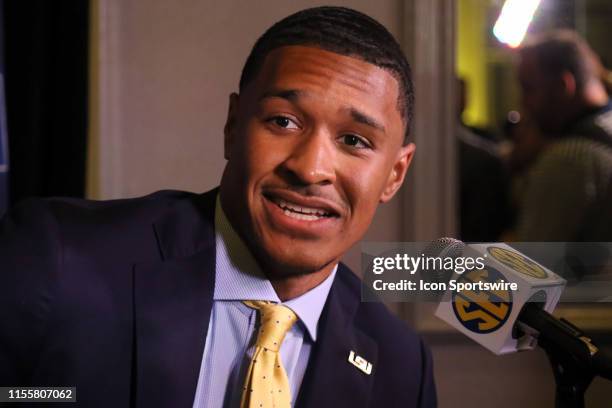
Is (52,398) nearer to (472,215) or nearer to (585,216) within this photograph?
(472,215)

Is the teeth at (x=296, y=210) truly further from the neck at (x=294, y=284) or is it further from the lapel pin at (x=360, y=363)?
the lapel pin at (x=360, y=363)

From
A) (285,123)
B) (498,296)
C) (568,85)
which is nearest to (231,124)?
(285,123)

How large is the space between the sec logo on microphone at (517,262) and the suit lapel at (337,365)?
→ 0.25m

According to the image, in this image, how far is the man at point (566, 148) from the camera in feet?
4.84

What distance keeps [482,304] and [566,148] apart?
504 mm

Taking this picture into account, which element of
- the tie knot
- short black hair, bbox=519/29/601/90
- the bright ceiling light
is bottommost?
the tie knot

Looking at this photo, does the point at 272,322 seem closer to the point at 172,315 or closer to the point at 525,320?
the point at 172,315

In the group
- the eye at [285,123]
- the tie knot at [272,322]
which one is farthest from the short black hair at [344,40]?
the tie knot at [272,322]

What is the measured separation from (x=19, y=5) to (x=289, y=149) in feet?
2.58

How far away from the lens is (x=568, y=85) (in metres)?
1.47

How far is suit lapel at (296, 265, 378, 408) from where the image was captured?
3.75 feet

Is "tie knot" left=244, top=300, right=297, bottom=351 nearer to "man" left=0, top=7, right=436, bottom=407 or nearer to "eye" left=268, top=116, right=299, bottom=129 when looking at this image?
"man" left=0, top=7, right=436, bottom=407

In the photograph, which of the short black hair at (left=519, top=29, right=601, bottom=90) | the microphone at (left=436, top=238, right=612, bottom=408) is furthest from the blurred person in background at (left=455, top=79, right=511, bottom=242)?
the microphone at (left=436, top=238, right=612, bottom=408)

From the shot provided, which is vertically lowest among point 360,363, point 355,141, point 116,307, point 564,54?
point 360,363
